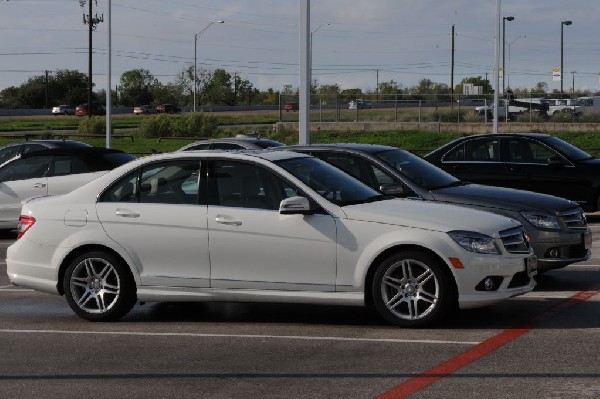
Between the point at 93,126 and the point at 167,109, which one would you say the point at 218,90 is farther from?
the point at 93,126

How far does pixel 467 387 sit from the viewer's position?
24.6ft

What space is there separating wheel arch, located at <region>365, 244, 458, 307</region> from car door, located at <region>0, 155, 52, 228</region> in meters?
10.3

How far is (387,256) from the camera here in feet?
32.2

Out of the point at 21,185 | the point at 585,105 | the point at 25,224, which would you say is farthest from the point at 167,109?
the point at 25,224

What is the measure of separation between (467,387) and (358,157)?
6.49m

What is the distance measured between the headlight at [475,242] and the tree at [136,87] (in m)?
120

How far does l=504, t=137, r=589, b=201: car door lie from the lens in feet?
64.9

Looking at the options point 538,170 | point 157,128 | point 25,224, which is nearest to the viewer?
point 25,224

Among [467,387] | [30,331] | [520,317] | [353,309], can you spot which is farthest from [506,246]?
[30,331]

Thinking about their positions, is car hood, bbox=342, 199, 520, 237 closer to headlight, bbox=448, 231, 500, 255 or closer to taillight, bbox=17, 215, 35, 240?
headlight, bbox=448, 231, 500, 255

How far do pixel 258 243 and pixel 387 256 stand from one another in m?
1.14

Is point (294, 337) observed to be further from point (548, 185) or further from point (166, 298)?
point (548, 185)

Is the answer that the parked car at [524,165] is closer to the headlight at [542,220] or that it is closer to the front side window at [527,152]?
the front side window at [527,152]

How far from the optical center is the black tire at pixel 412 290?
9.66 meters
